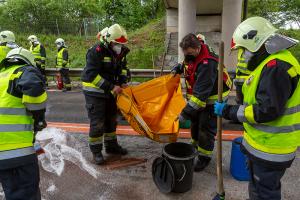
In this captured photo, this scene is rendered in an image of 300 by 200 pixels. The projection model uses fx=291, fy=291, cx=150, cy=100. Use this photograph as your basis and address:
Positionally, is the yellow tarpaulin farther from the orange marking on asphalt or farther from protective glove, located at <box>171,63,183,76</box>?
the orange marking on asphalt

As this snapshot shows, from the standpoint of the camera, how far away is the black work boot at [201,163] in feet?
13.8

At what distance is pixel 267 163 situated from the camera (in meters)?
2.54

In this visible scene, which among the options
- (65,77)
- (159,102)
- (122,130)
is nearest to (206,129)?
(159,102)

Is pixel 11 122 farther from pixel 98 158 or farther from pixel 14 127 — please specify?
pixel 98 158

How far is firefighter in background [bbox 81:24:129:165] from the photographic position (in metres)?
4.12

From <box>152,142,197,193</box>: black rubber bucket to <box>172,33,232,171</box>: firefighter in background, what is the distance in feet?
1.42

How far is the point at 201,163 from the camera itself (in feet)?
13.9

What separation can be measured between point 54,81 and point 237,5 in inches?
301

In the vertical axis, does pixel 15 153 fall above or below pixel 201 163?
above

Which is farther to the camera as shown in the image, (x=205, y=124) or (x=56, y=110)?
(x=56, y=110)

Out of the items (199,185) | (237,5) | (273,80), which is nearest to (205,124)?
(199,185)

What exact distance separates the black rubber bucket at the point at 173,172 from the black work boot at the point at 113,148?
3.53ft

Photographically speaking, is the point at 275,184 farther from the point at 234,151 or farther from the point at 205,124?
the point at 205,124

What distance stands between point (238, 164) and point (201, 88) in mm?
1131
